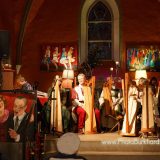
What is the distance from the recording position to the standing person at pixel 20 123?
6.91 m

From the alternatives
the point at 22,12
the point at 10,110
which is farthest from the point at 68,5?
the point at 10,110

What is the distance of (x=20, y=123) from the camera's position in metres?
6.97

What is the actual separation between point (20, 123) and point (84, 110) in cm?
295

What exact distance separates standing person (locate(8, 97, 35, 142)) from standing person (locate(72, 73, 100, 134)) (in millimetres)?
2801

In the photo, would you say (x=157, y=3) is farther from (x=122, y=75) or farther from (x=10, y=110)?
(x=10, y=110)

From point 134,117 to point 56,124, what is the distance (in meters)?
1.69

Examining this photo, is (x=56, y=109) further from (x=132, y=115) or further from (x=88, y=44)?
(x=88, y=44)

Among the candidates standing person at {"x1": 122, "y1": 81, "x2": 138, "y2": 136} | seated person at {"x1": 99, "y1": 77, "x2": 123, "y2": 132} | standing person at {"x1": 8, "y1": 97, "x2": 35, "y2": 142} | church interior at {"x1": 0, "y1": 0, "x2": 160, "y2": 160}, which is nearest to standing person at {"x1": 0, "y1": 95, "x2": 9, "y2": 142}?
standing person at {"x1": 8, "y1": 97, "x2": 35, "y2": 142}

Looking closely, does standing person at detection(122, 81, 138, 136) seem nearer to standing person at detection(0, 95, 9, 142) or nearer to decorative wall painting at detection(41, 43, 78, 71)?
standing person at detection(0, 95, 9, 142)

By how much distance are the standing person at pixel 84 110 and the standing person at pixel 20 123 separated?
2.80m

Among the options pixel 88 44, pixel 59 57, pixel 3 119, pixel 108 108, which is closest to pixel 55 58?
pixel 59 57

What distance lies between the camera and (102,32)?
14.6 metres

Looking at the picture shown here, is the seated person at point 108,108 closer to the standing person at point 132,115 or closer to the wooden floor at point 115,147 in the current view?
A: the standing person at point 132,115

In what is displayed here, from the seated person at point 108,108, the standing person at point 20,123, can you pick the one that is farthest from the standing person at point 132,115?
the standing person at point 20,123
